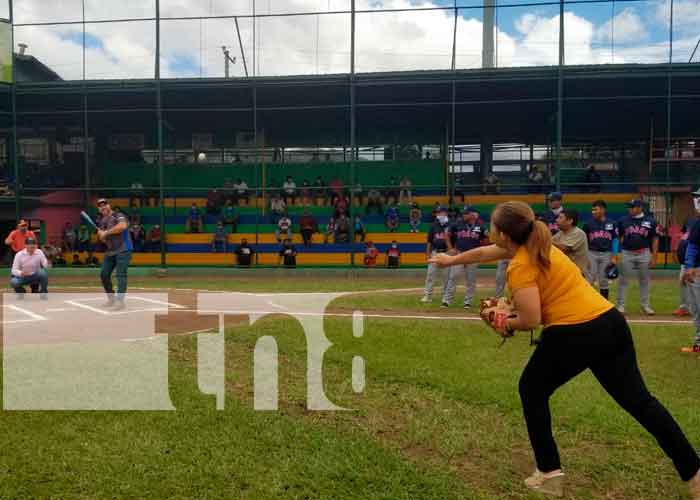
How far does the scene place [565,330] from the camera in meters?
3.53

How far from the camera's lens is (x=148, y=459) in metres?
4.18

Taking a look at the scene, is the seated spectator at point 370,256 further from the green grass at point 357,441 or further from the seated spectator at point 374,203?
the green grass at point 357,441

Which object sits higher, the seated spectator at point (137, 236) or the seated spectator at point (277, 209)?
the seated spectator at point (277, 209)

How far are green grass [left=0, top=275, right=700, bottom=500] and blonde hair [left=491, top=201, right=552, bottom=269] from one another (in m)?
1.51

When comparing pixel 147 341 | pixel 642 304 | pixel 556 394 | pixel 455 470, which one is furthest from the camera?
pixel 642 304

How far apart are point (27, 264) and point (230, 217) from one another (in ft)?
40.1

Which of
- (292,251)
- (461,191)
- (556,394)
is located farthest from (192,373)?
(461,191)

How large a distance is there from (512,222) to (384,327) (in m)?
5.63

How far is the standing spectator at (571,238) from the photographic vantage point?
29.2 feet

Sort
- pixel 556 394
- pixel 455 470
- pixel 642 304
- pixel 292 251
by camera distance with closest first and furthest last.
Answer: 1. pixel 455 470
2. pixel 556 394
3. pixel 642 304
4. pixel 292 251

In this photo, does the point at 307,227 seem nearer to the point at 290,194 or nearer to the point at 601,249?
the point at 290,194

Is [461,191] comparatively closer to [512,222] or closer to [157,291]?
[157,291]

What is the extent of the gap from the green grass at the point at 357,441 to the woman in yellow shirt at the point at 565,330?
0.54 meters

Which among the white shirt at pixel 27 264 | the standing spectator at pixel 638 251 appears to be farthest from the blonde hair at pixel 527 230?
the white shirt at pixel 27 264
